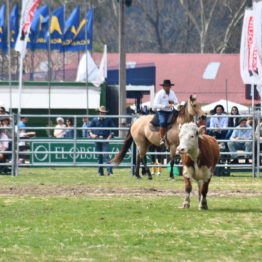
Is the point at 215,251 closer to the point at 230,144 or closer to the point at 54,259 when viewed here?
the point at 54,259

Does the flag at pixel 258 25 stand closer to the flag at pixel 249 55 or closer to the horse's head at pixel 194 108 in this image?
the flag at pixel 249 55

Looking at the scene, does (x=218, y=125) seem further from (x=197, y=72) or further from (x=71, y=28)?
(x=197, y=72)

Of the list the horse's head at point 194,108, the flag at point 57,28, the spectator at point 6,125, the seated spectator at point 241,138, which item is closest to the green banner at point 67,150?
the spectator at point 6,125

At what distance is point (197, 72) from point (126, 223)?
47494 millimetres

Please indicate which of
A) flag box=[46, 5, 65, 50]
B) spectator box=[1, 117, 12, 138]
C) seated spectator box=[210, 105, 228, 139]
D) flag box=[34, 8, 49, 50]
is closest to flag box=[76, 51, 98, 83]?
flag box=[46, 5, 65, 50]

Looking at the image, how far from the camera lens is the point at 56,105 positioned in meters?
41.7

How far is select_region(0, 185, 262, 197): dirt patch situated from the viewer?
64.6ft

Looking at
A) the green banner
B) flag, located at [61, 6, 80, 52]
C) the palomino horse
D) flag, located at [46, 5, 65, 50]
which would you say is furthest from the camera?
flag, located at [46, 5, 65, 50]

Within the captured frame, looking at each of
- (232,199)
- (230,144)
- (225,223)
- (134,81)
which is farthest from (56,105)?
(225,223)

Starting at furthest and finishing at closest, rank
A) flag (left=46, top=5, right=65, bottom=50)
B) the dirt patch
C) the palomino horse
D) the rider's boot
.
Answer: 1. flag (left=46, top=5, right=65, bottom=50)
2. the rider's boot
3. the palomino horse
4. the dirt patch

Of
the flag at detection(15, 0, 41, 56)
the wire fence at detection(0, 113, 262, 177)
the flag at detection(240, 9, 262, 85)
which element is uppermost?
the flag at detection(15, 0, 41, 56)

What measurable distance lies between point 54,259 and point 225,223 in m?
3.77

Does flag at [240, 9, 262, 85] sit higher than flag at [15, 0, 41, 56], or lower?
lower

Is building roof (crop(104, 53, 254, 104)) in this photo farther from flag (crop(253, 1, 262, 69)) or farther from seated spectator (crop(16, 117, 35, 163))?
flag (crop(253, 1, 262, 69))
